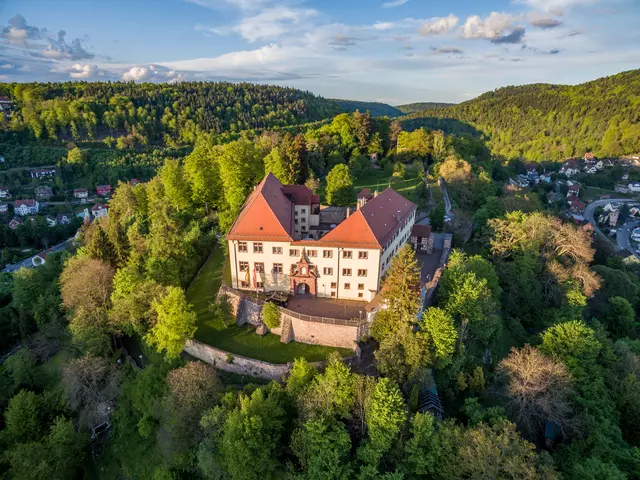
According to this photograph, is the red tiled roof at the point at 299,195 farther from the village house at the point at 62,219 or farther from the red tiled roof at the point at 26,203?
the red tiled roof at the point at 26,203

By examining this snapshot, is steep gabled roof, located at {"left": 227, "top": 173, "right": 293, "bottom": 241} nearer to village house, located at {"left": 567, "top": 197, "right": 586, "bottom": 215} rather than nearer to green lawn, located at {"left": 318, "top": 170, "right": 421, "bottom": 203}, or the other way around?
green lawn, located at {"left": 318, "top": 170, "right": 421, "bottom": 203}

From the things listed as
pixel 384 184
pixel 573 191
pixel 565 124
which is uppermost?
pixel 565 124

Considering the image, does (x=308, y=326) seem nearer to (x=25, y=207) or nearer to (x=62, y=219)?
(x=62, y=219)

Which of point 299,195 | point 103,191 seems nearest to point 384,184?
point 299,195

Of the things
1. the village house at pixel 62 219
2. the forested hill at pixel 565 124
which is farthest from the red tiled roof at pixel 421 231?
the forested hill at pixel 565 124

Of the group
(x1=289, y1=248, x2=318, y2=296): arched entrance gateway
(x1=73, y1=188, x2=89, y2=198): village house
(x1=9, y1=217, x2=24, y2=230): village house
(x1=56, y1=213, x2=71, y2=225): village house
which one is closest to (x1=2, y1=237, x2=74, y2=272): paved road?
(x1=56, y1=213, x2=71, y2=225): village house

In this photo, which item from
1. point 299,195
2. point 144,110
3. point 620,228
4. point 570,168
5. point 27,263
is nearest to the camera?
point 299,195

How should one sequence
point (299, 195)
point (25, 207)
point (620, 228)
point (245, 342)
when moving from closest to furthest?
point (245, 342) < point (299, 195) < point (25, 207) < point (620, 228)
